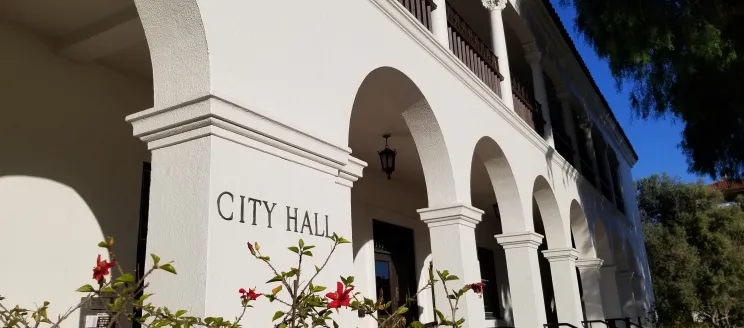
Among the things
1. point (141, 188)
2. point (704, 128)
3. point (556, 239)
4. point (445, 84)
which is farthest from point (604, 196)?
point (141, 188)

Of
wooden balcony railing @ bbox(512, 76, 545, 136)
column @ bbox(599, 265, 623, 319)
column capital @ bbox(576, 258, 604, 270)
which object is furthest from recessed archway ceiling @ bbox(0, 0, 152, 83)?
column @ bbox(599, 265, 623, 319)

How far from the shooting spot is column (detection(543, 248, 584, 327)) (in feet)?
32.9

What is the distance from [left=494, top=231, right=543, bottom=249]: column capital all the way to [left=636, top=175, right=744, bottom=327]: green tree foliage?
433 inches

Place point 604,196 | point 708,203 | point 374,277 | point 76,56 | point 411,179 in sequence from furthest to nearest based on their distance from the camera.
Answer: point 708,203 → point 604,196 → point 411,179 → point 374,277 → point 76,56

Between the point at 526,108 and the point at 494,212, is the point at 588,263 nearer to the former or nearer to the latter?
the point at 494,212

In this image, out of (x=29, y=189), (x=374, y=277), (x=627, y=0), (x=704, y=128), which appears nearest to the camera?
(x=29, y=189)

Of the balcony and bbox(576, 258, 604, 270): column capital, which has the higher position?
the balcony

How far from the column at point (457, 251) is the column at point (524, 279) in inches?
68.6

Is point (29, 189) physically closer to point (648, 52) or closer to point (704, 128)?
point (648, 52)

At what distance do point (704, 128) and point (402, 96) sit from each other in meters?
7.50

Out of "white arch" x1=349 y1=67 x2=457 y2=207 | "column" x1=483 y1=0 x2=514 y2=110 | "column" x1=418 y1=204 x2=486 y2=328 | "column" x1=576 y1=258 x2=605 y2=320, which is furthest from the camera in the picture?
"column" x1=576 y1=258 x2=605 y2=320

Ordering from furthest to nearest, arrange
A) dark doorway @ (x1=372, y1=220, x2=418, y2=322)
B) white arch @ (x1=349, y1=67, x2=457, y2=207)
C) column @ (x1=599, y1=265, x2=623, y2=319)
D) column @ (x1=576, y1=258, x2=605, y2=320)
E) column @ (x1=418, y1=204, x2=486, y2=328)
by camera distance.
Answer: column @ (x1=599, y1=265, x2=623, y2=319) < column @ (x1=576, y1=258, x2=605, y2=320) < dark doorway @ (x1=372, y1=220, x2=418, y2=322) < column @ (x1=418, y1=204, x2=486, y2=328) < white arch @ (x1=349, y1=67, x2=457, y2=207)

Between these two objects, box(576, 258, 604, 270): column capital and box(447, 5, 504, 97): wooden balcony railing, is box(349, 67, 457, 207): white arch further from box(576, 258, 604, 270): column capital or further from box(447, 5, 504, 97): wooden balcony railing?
box(576, 258, 604, 270): column capital

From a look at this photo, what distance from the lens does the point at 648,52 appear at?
8.52m
